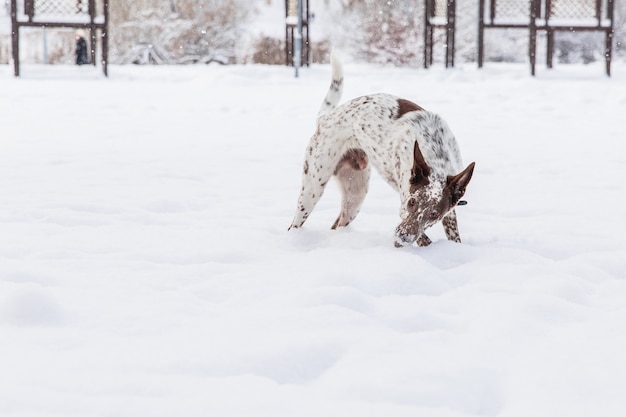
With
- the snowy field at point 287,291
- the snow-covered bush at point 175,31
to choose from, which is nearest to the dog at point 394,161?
the snowy field at point 287,291

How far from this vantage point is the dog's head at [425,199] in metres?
3.10

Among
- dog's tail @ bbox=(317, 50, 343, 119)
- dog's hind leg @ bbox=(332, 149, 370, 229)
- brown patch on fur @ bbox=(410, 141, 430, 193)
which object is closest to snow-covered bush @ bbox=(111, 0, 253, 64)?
dog's tail @ bbox=(317, 50, 343, 119)

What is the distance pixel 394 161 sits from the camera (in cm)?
340

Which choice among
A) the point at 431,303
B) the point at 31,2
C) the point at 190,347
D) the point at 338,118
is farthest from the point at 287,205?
the point at 31,2

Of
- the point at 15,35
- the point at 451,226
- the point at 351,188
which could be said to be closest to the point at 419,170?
the point at 451,226

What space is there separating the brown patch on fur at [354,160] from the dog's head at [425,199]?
1.90 feet

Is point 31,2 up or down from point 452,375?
up

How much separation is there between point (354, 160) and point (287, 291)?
1.17 m

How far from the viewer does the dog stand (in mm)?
3125

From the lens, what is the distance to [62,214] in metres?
3.86

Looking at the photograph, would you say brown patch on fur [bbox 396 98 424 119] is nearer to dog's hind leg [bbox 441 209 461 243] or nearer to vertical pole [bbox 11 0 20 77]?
dog's hind leg [bbox 441 209 461 243]

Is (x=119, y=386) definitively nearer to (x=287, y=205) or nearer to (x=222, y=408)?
(x=222, y=408)

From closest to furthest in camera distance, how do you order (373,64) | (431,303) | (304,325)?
(304,325) < (431,303) < (373,64)

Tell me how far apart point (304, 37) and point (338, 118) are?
11.8m
